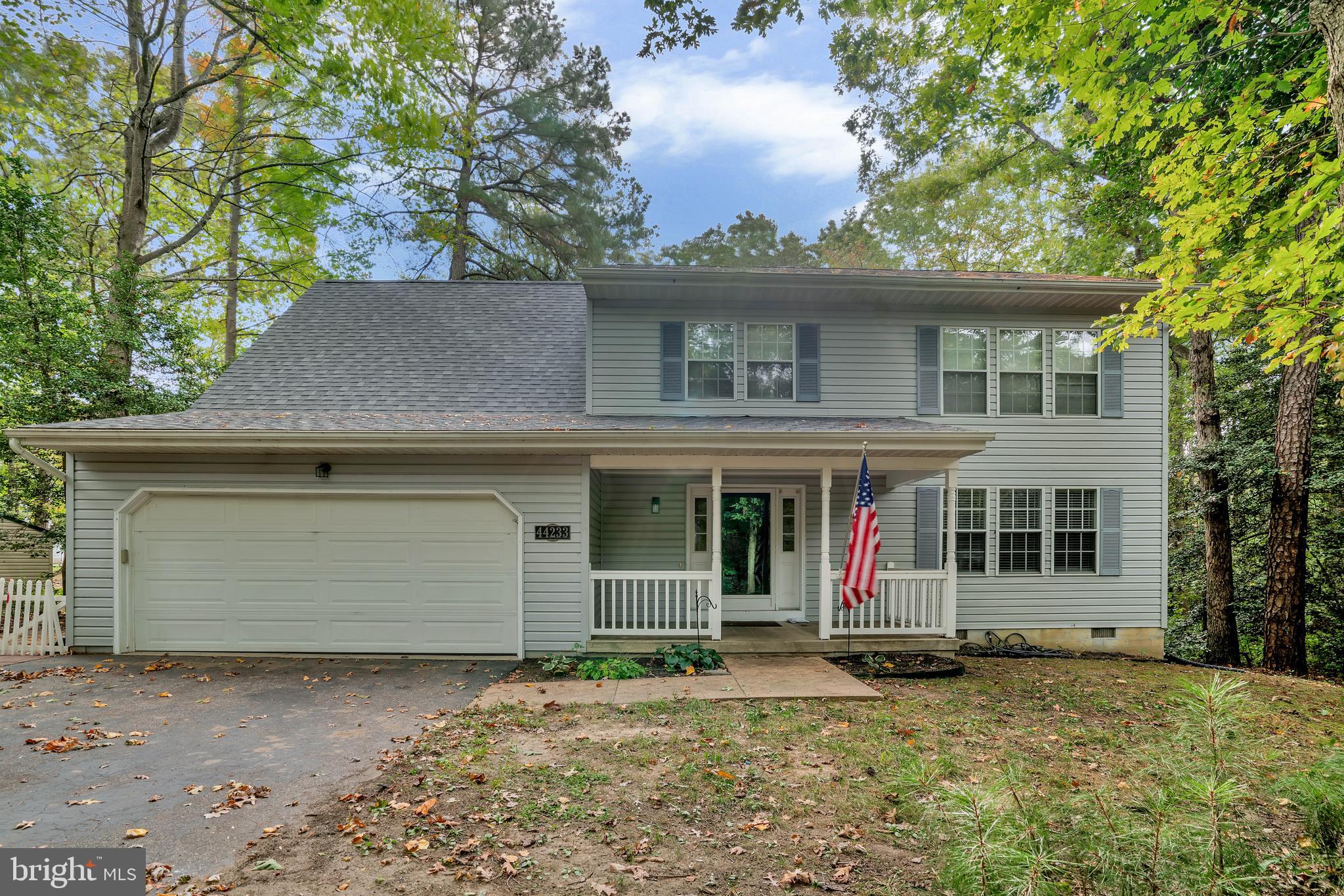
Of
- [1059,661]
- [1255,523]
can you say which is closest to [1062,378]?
[1059,661]

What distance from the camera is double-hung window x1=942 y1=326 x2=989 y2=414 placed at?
29.8 feet

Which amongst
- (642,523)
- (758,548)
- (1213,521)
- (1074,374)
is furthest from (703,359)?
(1213,521)

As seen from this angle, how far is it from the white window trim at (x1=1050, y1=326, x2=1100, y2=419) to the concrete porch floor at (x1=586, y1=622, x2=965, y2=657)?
12.8 ft

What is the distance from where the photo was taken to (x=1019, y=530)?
351 inches

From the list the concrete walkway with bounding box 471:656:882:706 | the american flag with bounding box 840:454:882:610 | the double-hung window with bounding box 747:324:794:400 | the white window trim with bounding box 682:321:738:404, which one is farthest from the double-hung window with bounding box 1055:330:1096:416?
the concrete walkway with bounding box 471:656:882:706

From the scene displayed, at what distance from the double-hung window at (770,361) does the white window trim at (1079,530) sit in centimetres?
417

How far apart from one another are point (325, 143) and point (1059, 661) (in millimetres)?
18036

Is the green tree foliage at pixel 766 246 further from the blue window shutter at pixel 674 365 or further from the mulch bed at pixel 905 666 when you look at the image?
the mulch bed at pixel 905 666

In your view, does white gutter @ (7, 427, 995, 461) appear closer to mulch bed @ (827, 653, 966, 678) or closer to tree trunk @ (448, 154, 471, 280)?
mulch bed @ (827, 653, 966, 678)

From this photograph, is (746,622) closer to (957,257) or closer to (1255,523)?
(1255,523)

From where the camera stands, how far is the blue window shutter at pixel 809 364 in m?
8.96

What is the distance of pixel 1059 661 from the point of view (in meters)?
7.97

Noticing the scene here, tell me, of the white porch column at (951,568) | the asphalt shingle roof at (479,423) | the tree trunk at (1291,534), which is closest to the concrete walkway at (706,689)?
the white porch column at (951,568)

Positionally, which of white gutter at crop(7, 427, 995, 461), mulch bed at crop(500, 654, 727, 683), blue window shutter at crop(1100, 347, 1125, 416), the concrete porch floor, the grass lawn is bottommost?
mulch bed at crop(500, 654, 727, 683)
